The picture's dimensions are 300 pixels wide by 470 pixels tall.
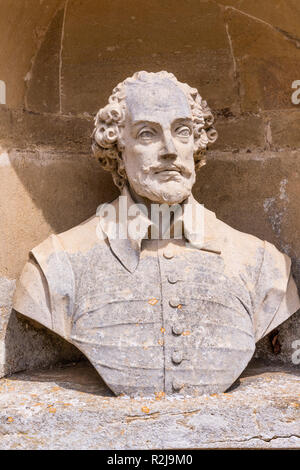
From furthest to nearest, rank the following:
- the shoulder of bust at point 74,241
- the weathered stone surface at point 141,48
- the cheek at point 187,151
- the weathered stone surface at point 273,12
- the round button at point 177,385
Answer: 1. the weathered stone surface at point 141,48
2. the weathered stone surface at point 273,12
3. the shoulder of bust at point 74,241
4. the cheek at point 187,151
5. the round button at point 177,385

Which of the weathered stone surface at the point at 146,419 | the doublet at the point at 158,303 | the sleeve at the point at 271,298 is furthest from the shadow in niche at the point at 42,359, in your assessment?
the sleeve at the point at 271,298

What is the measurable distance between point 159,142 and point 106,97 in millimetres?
818

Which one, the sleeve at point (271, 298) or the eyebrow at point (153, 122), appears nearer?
the eyebrow at point (153, 122)

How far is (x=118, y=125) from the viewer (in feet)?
9.76

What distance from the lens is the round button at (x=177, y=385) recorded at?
2.80 m

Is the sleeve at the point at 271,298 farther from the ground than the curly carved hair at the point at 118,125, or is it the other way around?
the curly carved hair at the point at 118,125

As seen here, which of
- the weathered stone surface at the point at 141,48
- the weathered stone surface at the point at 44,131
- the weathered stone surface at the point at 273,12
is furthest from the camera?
the weathered stone surface at the point at 141,48

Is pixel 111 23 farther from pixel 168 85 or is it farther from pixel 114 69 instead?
pixel 168 85

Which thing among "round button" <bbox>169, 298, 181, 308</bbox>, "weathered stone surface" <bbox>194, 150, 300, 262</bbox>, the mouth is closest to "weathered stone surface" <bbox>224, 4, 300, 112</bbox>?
"weathered stone surface" <bbox>194, 150, 300, 262</bbox>

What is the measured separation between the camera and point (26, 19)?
10.6 ft

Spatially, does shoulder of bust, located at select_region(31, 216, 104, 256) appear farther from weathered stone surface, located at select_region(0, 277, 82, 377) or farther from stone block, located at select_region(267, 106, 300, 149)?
stone block, located at select_region(267, 106, 300, 149)

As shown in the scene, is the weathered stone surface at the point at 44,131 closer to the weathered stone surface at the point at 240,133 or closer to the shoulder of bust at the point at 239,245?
the weathered stone surface at the point at 240,133

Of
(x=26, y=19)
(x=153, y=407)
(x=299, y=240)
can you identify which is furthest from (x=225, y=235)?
(x=26, y=19)

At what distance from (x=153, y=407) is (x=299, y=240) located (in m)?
1.15
